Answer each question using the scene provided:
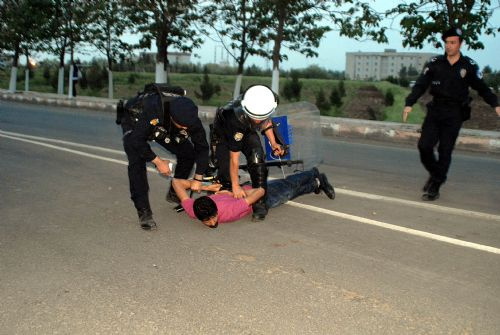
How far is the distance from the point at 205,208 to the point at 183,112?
0.82 meters

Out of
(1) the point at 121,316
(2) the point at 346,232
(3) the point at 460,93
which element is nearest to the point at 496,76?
(3) the point at 460,93

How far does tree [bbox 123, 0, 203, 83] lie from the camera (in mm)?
21406

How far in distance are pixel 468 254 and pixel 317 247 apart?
1.15 metres

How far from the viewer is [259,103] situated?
4.67 metres

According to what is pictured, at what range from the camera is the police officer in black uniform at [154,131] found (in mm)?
4562

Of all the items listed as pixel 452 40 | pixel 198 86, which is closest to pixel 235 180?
pixel 452 40

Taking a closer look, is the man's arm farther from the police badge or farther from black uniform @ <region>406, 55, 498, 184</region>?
black uniform @ <region>406, 55, 498, 184</region>

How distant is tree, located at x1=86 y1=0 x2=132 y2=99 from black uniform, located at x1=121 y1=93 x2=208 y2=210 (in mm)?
20466

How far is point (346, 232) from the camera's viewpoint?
4.80 m

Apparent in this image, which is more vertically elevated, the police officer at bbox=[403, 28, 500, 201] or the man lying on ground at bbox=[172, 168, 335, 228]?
the police officer at bbox=[403, 28, 500, 201]

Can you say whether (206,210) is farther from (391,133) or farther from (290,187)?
(391,133)

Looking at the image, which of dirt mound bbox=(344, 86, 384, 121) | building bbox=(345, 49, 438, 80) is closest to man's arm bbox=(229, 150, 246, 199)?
dirt mound bbox=(344, 86, 384, 121)

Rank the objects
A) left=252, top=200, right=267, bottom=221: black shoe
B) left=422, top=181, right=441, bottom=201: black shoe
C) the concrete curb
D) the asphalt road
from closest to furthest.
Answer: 1. the asphalt road
2. left=252, top=200, right=267, bottom=221: black shoe
3. left=422, top=181, right=441, bottom=201: black shoe
4. the concrete curb

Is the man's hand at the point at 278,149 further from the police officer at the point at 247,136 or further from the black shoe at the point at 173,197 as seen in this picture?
the black shoe at the point at 173,197
